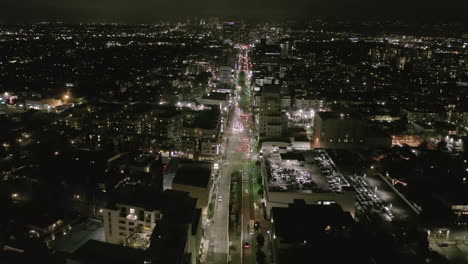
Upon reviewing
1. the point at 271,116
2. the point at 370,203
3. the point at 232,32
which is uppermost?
the point at 232,32

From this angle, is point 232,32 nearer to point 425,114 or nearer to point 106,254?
point 425,114

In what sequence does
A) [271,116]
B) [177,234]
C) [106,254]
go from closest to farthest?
[106,254] < [177,234] < [271,116]

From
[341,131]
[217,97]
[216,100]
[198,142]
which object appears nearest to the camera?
[198,142]

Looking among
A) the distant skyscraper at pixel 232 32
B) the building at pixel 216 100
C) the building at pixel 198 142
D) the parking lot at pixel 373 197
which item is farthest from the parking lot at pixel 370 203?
the distant skyscraper at pixel 232 32

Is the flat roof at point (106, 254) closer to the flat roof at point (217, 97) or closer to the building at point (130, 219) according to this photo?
the building at point (130, 219)

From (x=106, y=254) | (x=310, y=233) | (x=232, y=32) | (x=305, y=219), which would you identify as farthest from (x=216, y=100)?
(x=232, y=32)

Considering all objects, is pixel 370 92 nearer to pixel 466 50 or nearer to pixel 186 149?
pixel 186 149
